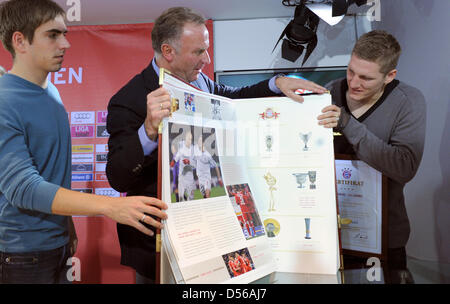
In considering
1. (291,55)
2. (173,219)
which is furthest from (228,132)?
(291,55)

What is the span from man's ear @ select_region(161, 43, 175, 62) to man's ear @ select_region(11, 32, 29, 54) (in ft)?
1.58

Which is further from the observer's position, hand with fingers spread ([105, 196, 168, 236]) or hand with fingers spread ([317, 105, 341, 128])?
hand with fingers spread ([317, 105, 341, 128])

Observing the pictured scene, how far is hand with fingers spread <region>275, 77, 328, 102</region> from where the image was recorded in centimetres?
113

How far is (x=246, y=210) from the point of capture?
3.32ft

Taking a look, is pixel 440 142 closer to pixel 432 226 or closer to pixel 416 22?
pixel 432 226

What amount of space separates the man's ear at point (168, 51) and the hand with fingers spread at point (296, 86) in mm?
457

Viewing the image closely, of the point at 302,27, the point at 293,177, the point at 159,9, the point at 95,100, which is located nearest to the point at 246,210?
the point at 293,177

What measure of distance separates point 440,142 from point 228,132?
1394 mm

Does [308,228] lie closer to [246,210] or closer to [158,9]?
[246,210]

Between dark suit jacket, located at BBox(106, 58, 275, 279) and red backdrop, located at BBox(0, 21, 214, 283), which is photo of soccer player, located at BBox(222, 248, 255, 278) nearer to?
dark suit jacket, located at BBox(106, 58, 275, 279)

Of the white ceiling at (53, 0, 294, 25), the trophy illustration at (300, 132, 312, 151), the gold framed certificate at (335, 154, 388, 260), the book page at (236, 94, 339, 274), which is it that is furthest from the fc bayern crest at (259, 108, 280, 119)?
the white ceiling at (53, 0, 294, 25)

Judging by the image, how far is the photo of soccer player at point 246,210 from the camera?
98 cm

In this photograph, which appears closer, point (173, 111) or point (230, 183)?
point (173, 111)

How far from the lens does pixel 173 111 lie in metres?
0.89
